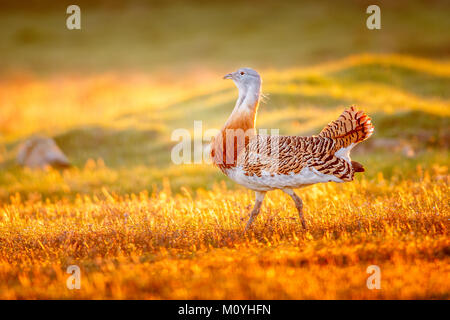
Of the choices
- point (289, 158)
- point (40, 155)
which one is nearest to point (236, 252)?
point (289, 158)

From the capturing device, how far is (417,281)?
4633 millimetres

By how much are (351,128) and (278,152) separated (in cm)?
102

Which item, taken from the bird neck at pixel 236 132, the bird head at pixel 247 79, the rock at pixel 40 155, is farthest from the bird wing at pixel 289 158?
the rock at pixel 40 155

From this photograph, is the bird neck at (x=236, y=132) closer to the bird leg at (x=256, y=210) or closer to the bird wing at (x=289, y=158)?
the bird wing at (x=289, y=158)

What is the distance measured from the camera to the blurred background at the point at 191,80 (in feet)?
41.3

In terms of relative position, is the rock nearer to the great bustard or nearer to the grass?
the grass

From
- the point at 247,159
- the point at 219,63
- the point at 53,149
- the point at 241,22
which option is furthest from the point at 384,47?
the point at 247,159

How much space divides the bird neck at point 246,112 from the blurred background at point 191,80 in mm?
4723

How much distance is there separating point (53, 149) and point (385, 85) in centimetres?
1398

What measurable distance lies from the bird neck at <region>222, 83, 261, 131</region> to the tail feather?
1.07 meters

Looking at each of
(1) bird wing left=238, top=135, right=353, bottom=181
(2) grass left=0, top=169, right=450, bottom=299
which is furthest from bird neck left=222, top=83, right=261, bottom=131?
(2) grass left=0, top=169, right=450, bottom=299

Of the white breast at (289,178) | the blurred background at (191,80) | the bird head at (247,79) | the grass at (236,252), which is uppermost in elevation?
the blurred background at (191,80)

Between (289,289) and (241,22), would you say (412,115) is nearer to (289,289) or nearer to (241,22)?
(289,289)

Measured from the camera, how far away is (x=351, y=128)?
618 centimetres
